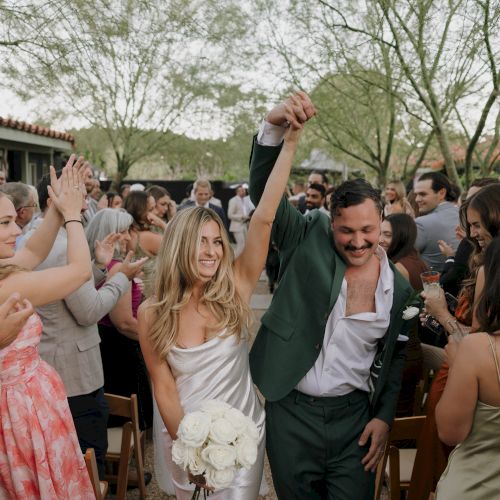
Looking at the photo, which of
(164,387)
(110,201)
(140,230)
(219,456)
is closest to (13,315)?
(164,387)

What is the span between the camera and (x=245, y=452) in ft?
6.39

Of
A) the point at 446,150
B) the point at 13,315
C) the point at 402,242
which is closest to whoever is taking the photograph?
the point at 13,315

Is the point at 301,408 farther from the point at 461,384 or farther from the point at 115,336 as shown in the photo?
the point at 115,336

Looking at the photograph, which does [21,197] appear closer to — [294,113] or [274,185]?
[274,185]

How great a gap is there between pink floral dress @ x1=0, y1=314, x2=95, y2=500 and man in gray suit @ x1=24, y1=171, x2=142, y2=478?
1.87 feet

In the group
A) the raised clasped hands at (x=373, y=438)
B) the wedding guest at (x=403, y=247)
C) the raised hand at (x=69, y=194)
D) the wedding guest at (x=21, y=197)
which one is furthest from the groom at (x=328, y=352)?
the wedding guest at (x=21, y=197)

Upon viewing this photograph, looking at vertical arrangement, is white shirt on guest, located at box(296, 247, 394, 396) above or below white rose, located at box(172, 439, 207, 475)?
above

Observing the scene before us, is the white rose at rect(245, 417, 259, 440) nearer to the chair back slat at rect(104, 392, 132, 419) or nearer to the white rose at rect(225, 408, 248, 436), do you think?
the white rose at rect(225, 408, 248, 436)

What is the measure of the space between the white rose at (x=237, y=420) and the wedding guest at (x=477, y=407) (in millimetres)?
746

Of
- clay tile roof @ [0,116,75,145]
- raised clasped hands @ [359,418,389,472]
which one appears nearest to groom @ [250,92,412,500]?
raised clasped hands @ [359,418,389,472]

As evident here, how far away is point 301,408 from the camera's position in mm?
2723

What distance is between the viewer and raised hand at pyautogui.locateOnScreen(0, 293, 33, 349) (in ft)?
7.89

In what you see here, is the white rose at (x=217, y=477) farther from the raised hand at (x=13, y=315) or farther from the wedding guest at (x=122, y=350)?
the wedding guest at (x=122, y=350)

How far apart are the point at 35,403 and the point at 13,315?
56 centimetres
